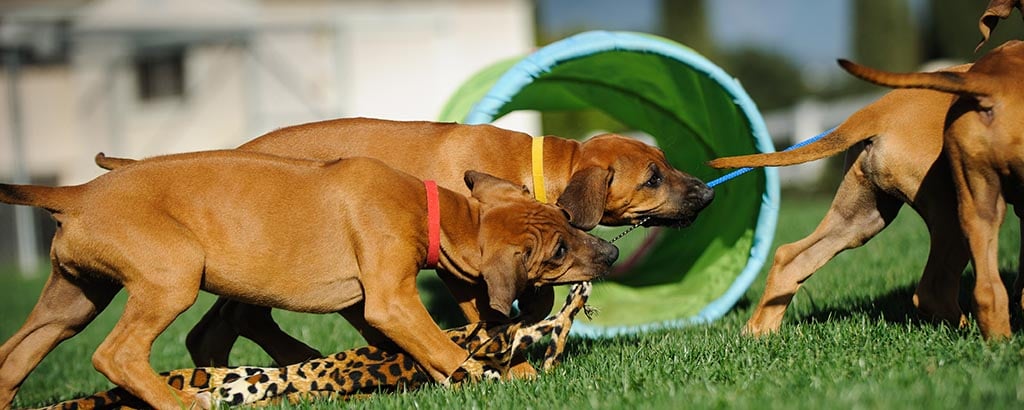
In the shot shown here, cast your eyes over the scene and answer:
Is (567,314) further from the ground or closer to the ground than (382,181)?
closer to the ground

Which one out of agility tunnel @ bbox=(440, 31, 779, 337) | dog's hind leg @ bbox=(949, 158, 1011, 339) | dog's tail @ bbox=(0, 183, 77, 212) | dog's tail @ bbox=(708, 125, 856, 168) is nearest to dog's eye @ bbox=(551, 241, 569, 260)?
dog's tail @ bbox=(708, 125, 856, 168)

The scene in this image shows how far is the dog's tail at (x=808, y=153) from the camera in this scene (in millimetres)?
5086

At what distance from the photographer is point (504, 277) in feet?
16.4

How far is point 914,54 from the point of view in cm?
2575

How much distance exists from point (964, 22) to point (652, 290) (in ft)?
62.0

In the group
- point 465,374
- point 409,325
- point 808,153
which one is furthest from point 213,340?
point 808,153

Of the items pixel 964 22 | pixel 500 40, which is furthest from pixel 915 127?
pixel 964 22

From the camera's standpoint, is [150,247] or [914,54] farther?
[914,54]

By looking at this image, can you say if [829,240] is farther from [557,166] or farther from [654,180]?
[557,166]

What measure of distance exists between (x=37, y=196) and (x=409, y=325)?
1840 millimetres

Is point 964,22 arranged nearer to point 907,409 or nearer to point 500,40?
point 500,40

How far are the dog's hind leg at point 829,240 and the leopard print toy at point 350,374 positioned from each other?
3.97 feet

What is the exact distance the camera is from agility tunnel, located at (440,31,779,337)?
662 centimetres

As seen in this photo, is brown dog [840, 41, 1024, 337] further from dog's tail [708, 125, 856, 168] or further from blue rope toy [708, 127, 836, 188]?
blue rope toy [708, 127, 836, 188]
